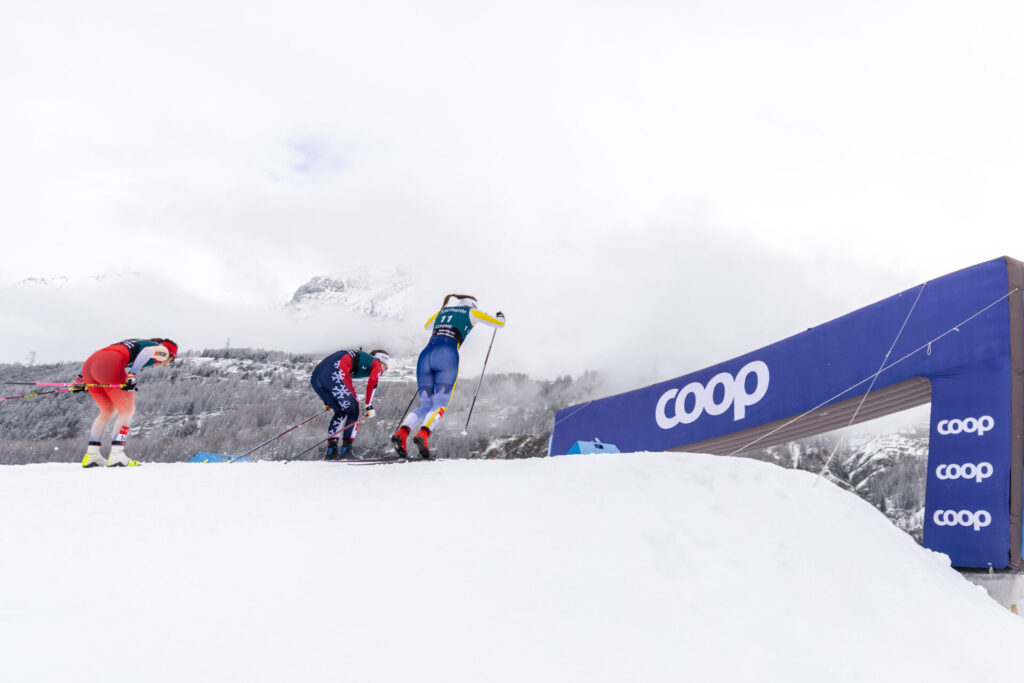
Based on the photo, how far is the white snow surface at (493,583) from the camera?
249cm

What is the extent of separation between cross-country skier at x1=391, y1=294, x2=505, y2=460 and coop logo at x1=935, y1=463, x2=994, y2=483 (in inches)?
215

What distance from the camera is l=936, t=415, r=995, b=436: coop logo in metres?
5.87

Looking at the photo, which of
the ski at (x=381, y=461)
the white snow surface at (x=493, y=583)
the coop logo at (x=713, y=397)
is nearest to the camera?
the white snow surface at (x=493, y=583)

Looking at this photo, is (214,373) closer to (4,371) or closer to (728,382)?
(4,371)

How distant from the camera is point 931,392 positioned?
7012 mm

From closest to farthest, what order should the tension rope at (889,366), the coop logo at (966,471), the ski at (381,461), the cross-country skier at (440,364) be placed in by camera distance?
the coop logo at (966,471) → the tension rope at (889,366) → the ski at (381,461) → the cross-country skier at (440,364)

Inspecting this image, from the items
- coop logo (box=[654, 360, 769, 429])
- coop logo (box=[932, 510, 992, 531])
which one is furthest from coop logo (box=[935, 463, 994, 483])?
coop logo (box=[654, 360, 769, 429])

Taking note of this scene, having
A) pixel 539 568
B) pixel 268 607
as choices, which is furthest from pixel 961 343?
pixel 268 607

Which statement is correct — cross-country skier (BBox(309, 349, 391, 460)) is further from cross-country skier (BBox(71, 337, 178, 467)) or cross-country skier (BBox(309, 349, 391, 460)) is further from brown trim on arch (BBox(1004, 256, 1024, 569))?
brown trim on arch (BBox(1004, 256, 1024, 569))

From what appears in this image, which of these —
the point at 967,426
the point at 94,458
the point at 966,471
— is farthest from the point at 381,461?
the point at 967,426

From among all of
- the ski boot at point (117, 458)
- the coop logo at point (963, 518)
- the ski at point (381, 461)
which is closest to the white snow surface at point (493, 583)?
the coop logo at point (963, 518)

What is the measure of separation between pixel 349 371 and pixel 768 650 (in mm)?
6732

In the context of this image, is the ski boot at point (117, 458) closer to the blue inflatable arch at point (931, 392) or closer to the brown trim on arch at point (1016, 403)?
the blue inflatable arch at point (931, 392)

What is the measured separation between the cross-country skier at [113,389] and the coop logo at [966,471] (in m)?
9.50
